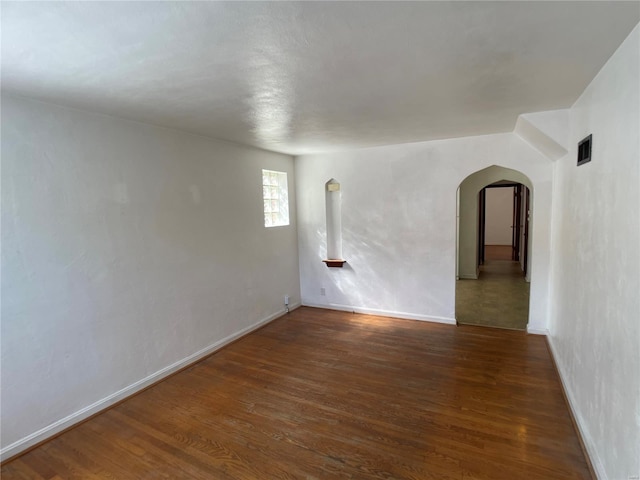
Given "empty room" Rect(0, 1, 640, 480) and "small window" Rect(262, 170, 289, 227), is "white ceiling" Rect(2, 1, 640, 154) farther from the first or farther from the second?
"small window" Rect(262, 170, 289, 227)

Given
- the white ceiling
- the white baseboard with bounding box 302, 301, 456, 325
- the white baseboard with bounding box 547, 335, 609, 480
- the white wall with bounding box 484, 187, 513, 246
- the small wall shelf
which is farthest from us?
the white wall with bounding box 484, 187, 513, 246

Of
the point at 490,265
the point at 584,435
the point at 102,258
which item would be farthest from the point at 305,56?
the point at 490,265

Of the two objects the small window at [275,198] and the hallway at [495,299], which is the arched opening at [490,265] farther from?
the small window at [275,198]

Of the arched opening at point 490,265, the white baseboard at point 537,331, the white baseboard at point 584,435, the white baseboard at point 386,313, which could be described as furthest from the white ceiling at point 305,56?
the arched opening at point 490,265

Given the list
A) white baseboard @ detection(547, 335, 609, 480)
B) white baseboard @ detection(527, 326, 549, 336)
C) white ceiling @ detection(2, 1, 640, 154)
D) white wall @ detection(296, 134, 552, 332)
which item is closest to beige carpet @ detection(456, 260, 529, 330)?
white baseboard @ detection(527, 326, 549, 336)

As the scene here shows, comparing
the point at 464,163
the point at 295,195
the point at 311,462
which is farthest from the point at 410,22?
the point at 295,195

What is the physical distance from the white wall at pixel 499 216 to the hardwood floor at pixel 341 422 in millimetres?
9199

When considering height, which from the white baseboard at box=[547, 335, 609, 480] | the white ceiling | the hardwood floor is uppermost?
the white ceiling

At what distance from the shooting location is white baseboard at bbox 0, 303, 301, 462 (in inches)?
87.0

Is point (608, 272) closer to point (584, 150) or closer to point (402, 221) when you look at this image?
point (584, 150)

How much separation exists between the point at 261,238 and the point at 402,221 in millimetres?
1939

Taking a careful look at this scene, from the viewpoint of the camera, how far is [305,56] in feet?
5.62

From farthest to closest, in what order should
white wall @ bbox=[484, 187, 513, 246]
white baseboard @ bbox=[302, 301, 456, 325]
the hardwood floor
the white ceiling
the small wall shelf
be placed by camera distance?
white wall @ bbox=[484, 187, 513, 246], the small wall shelf, white baseboard @ bbox=[302, 301, 456, 325], the hardwood floor, the white ceiling

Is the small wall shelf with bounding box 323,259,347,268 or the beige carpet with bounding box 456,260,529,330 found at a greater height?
the small wall shelf with bounding box 323,259,347,268
